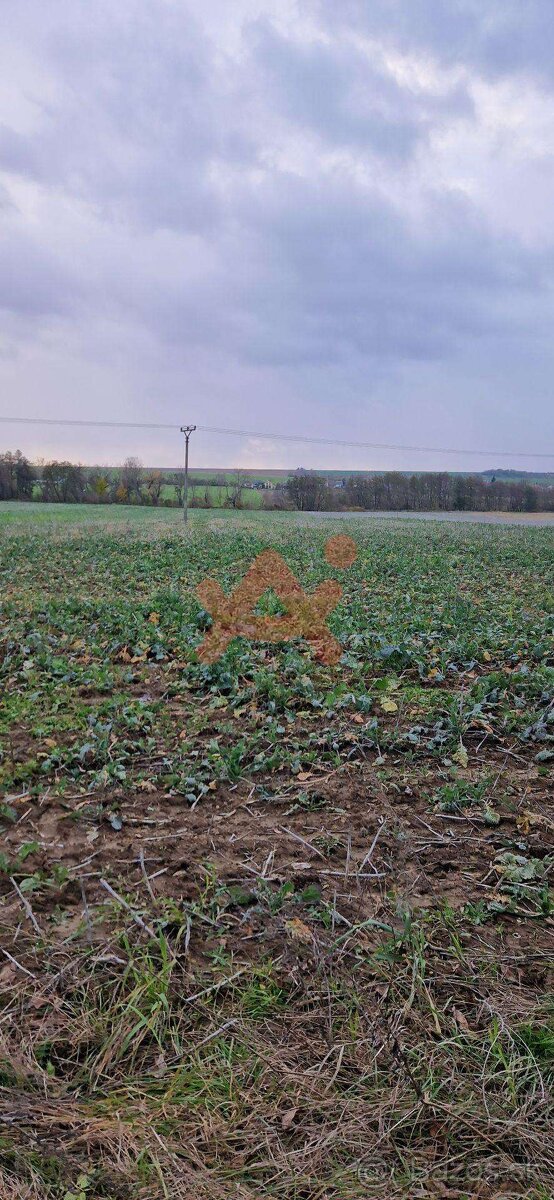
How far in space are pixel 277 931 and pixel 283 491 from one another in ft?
149

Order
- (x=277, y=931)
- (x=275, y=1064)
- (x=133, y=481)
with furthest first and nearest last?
(x=133, y=481)
(x=277, y=931)
(x=275, y=1064)

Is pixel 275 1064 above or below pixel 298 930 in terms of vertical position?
below

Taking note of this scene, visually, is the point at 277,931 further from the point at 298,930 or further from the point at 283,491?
the point at 283,491

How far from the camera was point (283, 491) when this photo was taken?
47656mm

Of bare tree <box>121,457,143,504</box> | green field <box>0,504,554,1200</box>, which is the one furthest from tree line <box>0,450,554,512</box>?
green field <box>0,504,554,1200</box>

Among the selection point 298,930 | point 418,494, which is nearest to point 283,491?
point 418,494

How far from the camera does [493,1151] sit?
7.43 feet

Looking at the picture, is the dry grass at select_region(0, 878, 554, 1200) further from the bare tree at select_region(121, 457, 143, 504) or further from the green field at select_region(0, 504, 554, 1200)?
the bare tree at select_region(121, 457, 143, 504)

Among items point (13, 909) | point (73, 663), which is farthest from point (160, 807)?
point (73, 663)

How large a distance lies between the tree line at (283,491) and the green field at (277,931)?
38742 mm

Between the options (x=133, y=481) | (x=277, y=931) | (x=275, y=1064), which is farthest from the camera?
(x=133, y=481)

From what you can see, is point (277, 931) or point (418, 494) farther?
point (418, 494)

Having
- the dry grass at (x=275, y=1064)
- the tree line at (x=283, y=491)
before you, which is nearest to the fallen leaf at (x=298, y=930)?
the dry grass at (x=275, y=1064)

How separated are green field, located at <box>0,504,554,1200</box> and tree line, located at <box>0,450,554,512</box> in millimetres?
38742
